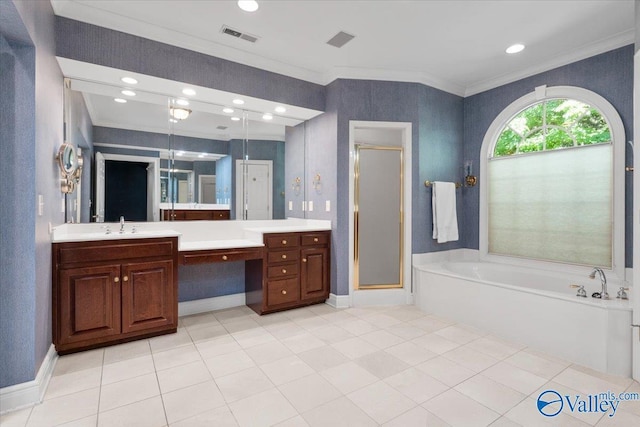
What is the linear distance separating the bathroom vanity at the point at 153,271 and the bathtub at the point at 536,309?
1.34 m

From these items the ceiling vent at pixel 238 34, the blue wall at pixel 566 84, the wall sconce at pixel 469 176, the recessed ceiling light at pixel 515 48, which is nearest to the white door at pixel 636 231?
the blue wall at pixel 566 84

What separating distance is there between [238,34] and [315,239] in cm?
228

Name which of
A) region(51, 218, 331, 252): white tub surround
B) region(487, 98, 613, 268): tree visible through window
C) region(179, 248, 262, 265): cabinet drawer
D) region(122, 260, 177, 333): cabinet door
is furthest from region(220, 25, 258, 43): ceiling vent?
region(487, 98, 613, 268): tree visible through window

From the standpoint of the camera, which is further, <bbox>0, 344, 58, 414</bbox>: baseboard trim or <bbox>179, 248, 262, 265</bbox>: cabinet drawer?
<bbox>179, 248, 262, 265</bbox>: cabinet drawer

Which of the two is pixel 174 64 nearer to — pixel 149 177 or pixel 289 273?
pixel 149 177

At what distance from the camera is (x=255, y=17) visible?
269 cm

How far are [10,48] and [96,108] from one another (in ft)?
4.49

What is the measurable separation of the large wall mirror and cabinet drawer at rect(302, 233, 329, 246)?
608 mm

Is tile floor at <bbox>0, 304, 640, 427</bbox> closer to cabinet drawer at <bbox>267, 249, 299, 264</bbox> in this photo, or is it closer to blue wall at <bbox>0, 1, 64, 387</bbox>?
blue wall at <bbox>0, 1, 64, 387</bbox>

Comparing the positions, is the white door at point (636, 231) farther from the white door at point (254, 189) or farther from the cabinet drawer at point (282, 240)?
the white door at point (254, 189)

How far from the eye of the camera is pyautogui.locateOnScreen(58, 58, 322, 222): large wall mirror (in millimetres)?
2998

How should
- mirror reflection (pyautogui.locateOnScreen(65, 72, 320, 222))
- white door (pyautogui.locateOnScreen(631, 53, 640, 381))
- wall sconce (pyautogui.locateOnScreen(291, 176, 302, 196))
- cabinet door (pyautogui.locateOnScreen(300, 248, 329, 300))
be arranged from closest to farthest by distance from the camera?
1. white door (pyautogui.locateOnScreen(631, 53, 640, 381))
2. mirror reflection (pyautogui.locateOnScreen(65, 72, 320, 222))
3. cabinet door (pyautogui.locateOnScreen(300, 248, 329, 300))
4. wall sconce (pyautogui.locateOnScreen(291, 176, 302, 196))

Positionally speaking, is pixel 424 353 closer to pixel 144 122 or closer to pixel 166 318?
pixel 166 318

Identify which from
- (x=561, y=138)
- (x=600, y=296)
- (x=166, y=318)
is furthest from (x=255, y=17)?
(x=600, y=296)
